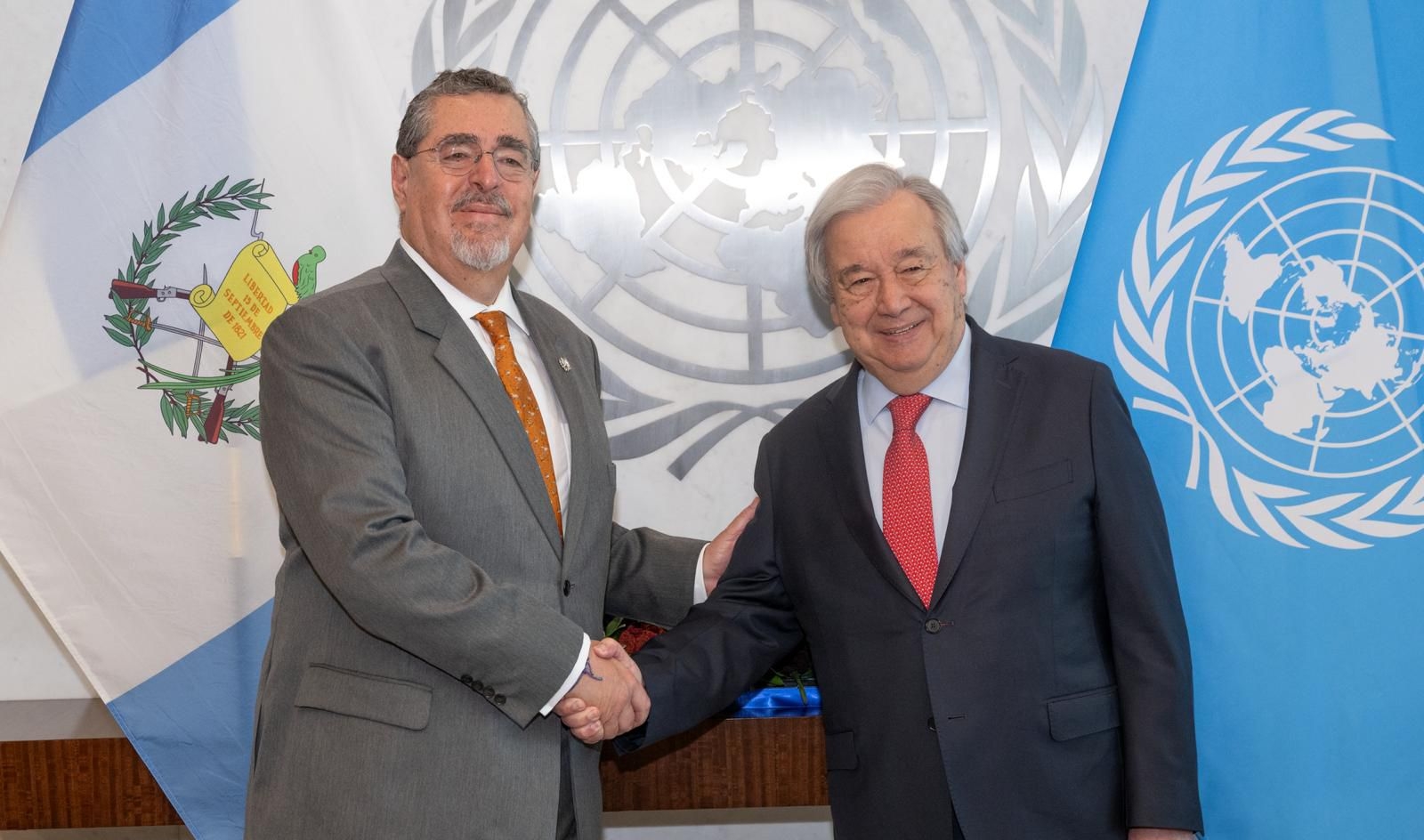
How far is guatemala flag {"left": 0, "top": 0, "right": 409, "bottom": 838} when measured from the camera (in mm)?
2859

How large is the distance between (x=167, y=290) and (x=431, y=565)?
1485 millimetres

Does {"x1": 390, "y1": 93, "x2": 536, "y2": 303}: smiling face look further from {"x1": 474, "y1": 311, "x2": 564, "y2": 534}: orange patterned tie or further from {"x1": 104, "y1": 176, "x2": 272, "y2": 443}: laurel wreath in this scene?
{"x1": 104, "y1": 176, "x2": 272, "y2": 443}: laurel wreath

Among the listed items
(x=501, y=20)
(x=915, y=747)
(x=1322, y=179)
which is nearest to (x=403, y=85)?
(x=501, y=20)

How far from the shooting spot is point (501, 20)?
295cm

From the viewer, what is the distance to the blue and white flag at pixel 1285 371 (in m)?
2.69

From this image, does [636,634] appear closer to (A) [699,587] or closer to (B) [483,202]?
(A) [699,587]

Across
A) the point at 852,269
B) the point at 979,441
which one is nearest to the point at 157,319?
the point at 852,269

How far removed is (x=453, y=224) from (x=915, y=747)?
1200mm

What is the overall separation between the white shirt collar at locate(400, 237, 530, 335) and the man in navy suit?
1.92 ft

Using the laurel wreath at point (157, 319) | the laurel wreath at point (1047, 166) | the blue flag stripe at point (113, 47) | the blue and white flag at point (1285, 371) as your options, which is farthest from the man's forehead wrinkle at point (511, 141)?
the blue and white flag at point (1285, 371)

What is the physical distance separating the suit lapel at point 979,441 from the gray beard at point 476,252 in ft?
2.86

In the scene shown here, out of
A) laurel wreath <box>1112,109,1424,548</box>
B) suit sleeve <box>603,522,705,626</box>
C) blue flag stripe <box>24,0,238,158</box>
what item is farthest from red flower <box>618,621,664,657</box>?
blue flag stripe <box>24,0,238,158</box>

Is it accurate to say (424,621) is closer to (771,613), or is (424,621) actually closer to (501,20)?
(771,613)

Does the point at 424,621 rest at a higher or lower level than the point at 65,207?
lower
